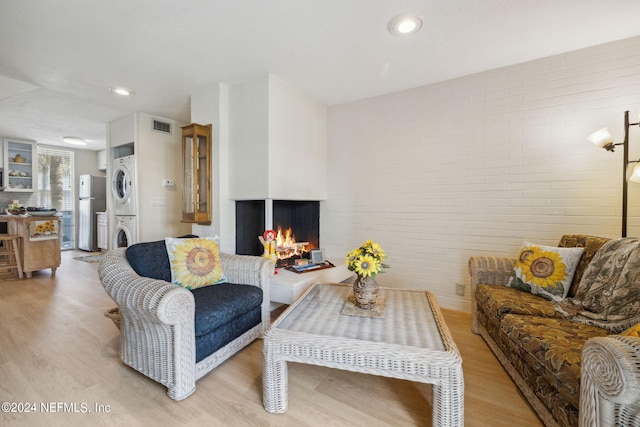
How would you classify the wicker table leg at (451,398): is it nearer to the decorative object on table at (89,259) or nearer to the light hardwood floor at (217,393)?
the light hardwood floor at (217,393)

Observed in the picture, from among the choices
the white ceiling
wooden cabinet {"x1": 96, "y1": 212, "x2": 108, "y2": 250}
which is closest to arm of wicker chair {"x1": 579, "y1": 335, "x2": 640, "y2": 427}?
the white ceiling

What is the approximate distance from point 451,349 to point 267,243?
1801mm

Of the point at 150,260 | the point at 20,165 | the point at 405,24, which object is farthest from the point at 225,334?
the point at 20,165

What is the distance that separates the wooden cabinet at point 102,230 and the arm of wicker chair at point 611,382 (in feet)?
22.9

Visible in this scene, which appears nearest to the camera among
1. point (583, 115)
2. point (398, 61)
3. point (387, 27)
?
point (387, 27)

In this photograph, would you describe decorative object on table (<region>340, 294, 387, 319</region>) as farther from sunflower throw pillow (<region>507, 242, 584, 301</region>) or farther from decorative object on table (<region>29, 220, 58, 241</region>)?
decorative object on table (<region>29, 220, 58, 241</region>)

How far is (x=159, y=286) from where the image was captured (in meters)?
1.36

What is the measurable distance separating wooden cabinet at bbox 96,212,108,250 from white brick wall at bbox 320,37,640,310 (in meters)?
4.91

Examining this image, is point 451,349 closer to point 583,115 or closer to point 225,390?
point 225,390

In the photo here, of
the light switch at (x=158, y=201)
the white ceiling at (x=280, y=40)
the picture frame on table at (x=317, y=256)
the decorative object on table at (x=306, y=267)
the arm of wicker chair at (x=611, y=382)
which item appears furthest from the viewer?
the light switch at (x=158, y=201)

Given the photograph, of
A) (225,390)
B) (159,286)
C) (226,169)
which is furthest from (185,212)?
(225,390)

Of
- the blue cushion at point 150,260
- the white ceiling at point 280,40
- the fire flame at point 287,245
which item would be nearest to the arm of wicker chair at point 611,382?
the white ceiling at point 280,40

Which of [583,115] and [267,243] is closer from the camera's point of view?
[583,115]

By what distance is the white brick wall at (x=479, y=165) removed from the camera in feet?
6.92
